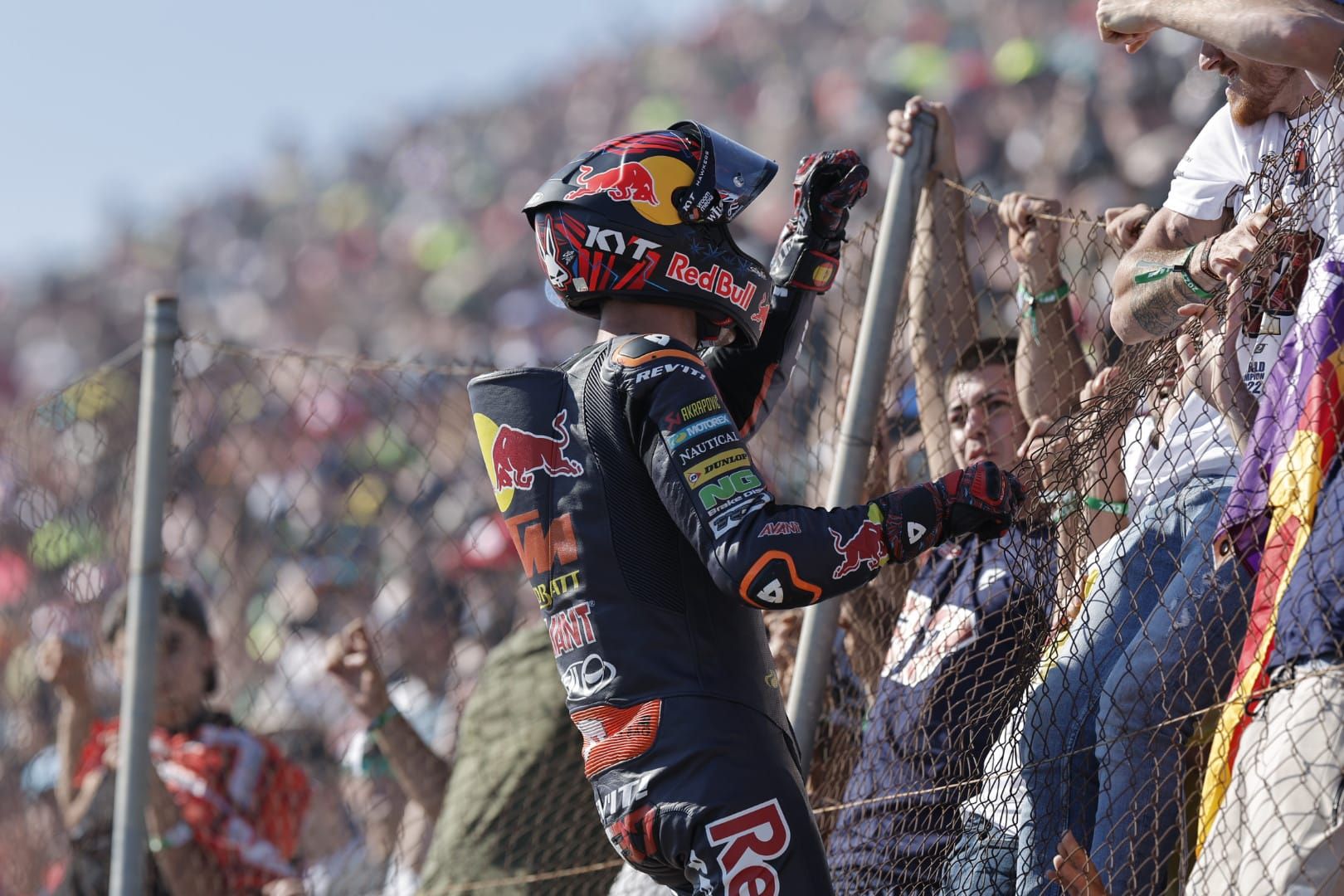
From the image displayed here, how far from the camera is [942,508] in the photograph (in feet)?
8.22

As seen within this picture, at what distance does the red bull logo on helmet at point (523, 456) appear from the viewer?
269 centimetres

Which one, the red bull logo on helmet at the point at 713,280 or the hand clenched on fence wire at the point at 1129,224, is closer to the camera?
the red bull logo on helmet at the point at 713,280

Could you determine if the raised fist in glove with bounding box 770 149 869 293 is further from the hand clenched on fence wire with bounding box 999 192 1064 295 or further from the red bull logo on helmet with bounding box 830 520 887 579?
the red bull logo on helmet with bounding box 830 520 887 579

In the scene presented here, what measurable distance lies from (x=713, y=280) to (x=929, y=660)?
995 mm

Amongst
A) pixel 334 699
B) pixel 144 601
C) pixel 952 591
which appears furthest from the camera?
pixel 334 699

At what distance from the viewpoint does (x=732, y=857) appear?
8.14ft

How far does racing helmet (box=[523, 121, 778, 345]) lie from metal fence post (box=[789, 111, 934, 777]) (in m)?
0.81

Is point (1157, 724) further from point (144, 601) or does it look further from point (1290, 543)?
point (144, 601)

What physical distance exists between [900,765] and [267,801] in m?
2.38

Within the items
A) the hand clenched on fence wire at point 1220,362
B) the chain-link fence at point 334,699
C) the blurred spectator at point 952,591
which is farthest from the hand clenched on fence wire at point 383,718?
the hand clenched on fence wire at point 1220,362

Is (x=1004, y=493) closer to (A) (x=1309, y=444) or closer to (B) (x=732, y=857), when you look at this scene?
(A) (x=1309, y=444)

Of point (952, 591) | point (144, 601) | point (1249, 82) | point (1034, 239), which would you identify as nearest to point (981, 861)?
point (952, 591)

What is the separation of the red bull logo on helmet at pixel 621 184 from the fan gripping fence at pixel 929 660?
1.97ft

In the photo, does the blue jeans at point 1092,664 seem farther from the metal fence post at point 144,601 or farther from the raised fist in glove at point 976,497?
the metal fence post at point 144,601
